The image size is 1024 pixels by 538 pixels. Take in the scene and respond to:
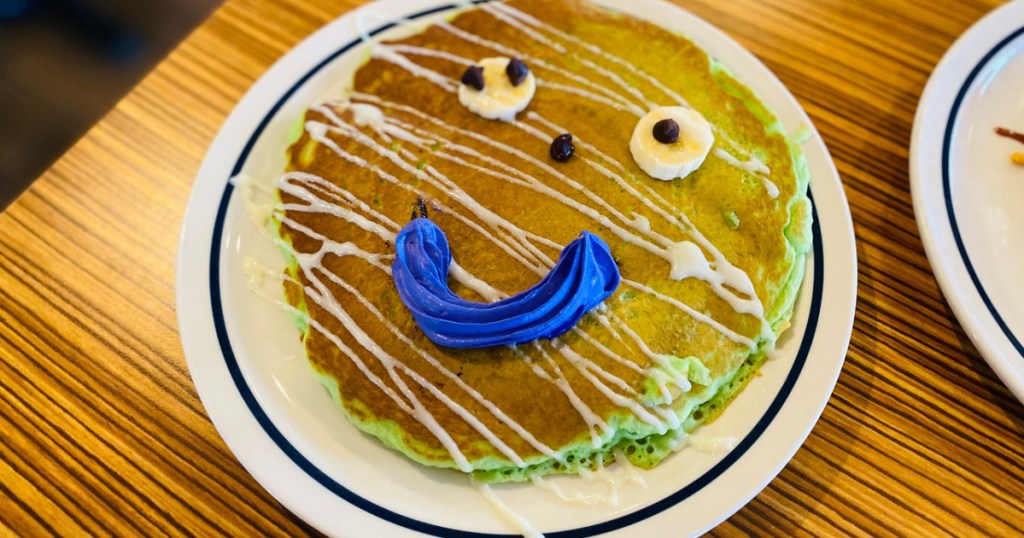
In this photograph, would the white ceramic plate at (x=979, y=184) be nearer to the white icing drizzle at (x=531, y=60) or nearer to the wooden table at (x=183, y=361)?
the wooden table at (x=183, y=361)

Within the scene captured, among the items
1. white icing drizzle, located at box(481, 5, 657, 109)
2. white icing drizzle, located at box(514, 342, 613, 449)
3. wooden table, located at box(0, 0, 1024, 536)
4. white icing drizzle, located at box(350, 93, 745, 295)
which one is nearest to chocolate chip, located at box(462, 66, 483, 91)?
white icing drizzle, located at box(350, 93, 745, 295)

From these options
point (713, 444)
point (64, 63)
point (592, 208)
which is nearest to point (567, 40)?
point (592, 208)

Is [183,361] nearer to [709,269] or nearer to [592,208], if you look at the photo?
[592,208]

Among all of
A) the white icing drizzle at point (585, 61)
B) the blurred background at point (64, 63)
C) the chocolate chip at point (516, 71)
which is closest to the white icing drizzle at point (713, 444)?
the white icing drizzle at point (585, 61)

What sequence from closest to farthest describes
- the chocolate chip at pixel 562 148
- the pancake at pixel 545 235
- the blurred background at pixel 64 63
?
the pancake at pixel 545 235 < the chocolate chip at pixel 562 148 < the blurred background at pixel 64 63

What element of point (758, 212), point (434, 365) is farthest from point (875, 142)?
point (434, 365)

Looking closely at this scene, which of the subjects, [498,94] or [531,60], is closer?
[498,94]

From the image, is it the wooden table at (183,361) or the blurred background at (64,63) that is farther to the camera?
the blurred background at (64,63)
